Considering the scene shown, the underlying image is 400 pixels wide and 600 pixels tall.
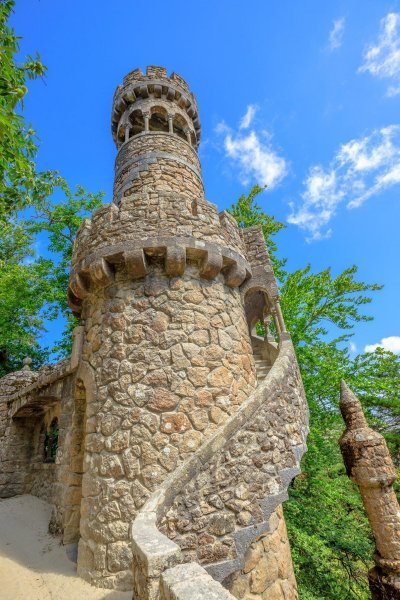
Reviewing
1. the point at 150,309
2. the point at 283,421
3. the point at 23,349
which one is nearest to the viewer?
the point at 283,421

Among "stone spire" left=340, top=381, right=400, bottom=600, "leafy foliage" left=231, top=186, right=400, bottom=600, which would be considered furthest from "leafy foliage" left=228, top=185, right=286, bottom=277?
"stone spire" left=340, top=381, right=400, bottom=600

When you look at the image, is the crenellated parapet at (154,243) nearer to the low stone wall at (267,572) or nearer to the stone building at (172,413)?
the stone building at (172,413)

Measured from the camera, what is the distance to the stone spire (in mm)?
4492

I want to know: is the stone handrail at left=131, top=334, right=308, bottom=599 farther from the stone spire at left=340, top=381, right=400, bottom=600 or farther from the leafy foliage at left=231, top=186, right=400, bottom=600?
the leafy foliage at left=231, top=186, right=400, bottom=600

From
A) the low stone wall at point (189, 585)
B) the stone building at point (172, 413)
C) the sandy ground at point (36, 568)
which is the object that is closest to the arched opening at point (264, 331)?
A: the stone building at point (172, 413)

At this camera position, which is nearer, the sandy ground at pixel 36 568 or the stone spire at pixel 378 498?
the sandy ground at pixel 36 568

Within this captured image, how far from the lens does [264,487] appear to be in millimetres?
3441

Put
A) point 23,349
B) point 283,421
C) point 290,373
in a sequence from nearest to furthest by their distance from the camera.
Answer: point 283,421, point 290,373, point 23,349

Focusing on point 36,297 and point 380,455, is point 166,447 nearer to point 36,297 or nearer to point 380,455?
point 380,455

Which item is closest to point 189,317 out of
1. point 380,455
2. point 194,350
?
point 194,350

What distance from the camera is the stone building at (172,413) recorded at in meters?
3.07

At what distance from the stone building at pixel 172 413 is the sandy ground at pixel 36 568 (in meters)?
0.16

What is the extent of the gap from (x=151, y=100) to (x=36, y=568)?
1073 cm

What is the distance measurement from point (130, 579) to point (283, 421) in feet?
8.28
